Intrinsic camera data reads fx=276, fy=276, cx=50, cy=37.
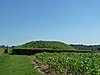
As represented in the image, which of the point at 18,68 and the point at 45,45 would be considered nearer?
the point at 18,68

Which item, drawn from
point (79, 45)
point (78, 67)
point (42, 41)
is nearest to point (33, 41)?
point (42, 41)

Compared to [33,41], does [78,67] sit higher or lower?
lower

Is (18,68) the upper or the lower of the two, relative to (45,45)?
lower

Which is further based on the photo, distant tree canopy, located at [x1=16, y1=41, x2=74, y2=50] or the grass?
distant tree canopy, located at [x1=16, y1=41, x2=74, y2=50]

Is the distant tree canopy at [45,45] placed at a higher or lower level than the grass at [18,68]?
higher

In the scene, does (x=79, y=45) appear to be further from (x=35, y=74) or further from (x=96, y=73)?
(x=96, y=73)

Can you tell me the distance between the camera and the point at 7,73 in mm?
20344

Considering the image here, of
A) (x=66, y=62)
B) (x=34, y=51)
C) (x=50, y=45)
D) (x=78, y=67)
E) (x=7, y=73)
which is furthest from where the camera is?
(x=50, y=45)

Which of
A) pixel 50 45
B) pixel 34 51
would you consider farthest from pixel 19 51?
pixel 50 45

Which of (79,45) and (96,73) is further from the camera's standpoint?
(79,45)

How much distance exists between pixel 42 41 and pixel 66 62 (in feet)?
180

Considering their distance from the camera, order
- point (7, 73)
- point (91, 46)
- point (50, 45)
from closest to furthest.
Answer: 1. point (7, 73)
2. point (50, 45)
3. point (91, 46)

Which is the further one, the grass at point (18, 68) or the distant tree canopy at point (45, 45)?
the distant tree canopy at point (45, 45)

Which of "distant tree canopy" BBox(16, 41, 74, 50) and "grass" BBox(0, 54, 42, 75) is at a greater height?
"distant tree canopy" BBox(16, 41, 74, 50)
